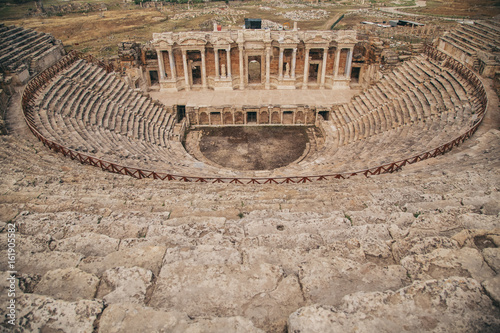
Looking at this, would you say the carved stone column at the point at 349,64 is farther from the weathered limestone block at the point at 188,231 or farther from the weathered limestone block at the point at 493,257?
the weathered limestone block at the point at 493,257

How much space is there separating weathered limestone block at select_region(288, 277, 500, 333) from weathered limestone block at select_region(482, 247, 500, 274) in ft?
2.37

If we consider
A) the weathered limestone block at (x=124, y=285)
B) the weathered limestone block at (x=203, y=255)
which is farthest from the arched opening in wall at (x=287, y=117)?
the weathered limestone block at (x=124, y=285)

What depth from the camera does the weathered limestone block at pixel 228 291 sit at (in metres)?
4.96

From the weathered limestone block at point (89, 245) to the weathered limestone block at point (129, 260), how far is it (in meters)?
0.44

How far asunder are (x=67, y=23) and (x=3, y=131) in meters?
59.7

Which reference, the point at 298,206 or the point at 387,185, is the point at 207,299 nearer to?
the point at 298,206

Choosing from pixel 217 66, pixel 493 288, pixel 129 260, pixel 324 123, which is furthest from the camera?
pixel 217 66

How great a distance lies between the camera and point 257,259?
600 cm

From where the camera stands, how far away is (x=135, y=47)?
94.6ft

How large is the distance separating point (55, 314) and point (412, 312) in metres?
4.97

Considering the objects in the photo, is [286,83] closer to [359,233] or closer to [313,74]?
[313,74]

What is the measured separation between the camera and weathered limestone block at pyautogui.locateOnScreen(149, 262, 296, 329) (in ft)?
16.3

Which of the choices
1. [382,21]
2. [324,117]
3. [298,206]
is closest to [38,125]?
[298,206]

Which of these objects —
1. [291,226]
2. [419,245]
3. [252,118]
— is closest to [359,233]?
[419,245]
